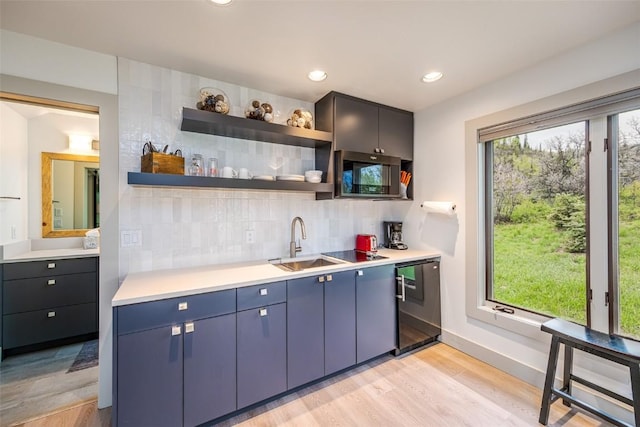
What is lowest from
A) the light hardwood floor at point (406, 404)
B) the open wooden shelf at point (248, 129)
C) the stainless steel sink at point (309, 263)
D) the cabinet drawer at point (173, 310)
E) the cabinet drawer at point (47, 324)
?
the light hardwood floor at point (406, 404)

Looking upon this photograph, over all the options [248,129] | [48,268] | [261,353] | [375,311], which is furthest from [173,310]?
[48,268]

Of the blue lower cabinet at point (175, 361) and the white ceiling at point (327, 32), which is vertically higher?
the white ceiling at point (327, 32)

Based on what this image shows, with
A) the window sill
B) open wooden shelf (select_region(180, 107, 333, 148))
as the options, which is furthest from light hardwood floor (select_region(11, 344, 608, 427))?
open wooden shelf (select_region(180, 107, 333, 148))

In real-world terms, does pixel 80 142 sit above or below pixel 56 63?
below

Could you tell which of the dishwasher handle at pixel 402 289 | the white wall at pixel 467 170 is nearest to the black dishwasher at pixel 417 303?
the dishwasher handle at pixel 402 289

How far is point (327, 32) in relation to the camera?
1.62 metres

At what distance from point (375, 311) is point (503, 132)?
187 cm

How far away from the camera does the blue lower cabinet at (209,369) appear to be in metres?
1.54

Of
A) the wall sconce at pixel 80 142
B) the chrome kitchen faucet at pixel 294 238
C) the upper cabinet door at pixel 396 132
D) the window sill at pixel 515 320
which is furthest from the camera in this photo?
the wall sconce at pixel 80 142

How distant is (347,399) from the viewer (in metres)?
1.91

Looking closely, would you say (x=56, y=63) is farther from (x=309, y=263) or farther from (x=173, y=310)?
(x=309, y=263)

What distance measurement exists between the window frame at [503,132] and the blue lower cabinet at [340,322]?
1.16 metres

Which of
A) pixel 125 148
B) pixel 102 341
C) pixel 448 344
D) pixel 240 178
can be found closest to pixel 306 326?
pixel 240 178

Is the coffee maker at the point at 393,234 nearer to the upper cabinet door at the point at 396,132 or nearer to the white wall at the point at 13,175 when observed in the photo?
the upper cabinet door at the point at 396,132
